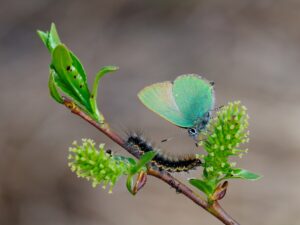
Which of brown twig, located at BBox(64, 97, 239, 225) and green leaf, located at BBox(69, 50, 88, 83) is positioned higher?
green leaf, located at BBox(69, 50, 88, 83)

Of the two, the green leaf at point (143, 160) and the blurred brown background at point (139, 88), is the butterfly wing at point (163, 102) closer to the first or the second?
the green leaf at point (143, 160)

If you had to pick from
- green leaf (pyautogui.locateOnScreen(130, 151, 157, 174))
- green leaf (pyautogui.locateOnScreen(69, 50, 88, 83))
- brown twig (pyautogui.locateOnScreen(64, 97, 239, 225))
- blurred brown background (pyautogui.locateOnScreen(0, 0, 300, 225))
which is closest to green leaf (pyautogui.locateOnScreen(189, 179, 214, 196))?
brown twig (pyautogui.locateOnScreen(64, 97, 239, 225))

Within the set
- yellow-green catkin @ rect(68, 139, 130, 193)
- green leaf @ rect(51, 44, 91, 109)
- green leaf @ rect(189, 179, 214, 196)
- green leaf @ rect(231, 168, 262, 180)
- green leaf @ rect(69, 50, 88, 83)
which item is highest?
green leaf @ rect(231, 168, 262, 180)

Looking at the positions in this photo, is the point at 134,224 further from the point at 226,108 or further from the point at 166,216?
the point at 226,108

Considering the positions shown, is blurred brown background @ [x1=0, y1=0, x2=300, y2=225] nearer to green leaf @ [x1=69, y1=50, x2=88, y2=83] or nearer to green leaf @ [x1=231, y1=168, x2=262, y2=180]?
green leaf @ [x1=231, y1=168, x2=262, y2=180]

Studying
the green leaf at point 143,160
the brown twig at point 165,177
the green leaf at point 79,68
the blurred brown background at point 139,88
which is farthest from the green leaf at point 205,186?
the blurred brown background at point 139,88

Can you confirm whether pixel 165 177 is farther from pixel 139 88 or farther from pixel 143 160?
pixel 139 88

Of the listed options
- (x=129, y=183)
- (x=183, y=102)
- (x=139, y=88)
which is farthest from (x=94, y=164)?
(x=139, y=88)
